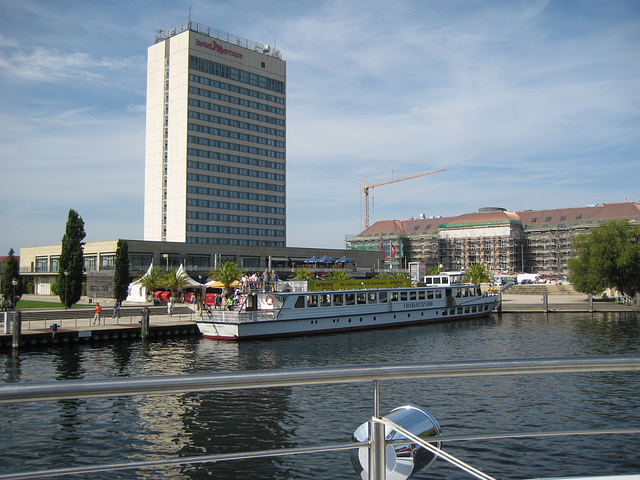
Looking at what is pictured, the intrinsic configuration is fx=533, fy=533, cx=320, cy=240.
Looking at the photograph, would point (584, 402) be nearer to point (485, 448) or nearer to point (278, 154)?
point (485, 448)

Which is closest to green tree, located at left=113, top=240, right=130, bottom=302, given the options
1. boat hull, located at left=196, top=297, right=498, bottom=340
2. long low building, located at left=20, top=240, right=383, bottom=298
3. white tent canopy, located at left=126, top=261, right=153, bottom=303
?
white tent canopy, located at left=126, top=261, right=153, bottom=303

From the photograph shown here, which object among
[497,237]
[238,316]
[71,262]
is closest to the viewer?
[238,316]

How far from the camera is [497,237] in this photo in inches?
5679

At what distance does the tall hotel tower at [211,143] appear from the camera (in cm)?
11506

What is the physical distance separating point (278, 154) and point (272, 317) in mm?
90404

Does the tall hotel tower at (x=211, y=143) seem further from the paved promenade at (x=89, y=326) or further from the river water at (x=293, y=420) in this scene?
the river water at (x=293, y=420)

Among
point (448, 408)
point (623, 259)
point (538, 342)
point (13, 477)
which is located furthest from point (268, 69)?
point (13, 477)

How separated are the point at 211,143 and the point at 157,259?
3419 cm

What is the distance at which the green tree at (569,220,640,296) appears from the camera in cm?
7081

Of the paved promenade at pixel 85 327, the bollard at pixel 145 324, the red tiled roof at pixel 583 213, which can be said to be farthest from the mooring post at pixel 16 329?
the red tiled roof at pixel 583 213

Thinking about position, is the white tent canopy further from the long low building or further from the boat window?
the boat window

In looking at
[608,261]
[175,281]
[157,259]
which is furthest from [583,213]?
[175,281]

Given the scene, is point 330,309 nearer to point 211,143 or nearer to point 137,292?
point 137,292

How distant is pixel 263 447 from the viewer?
16.6 m
